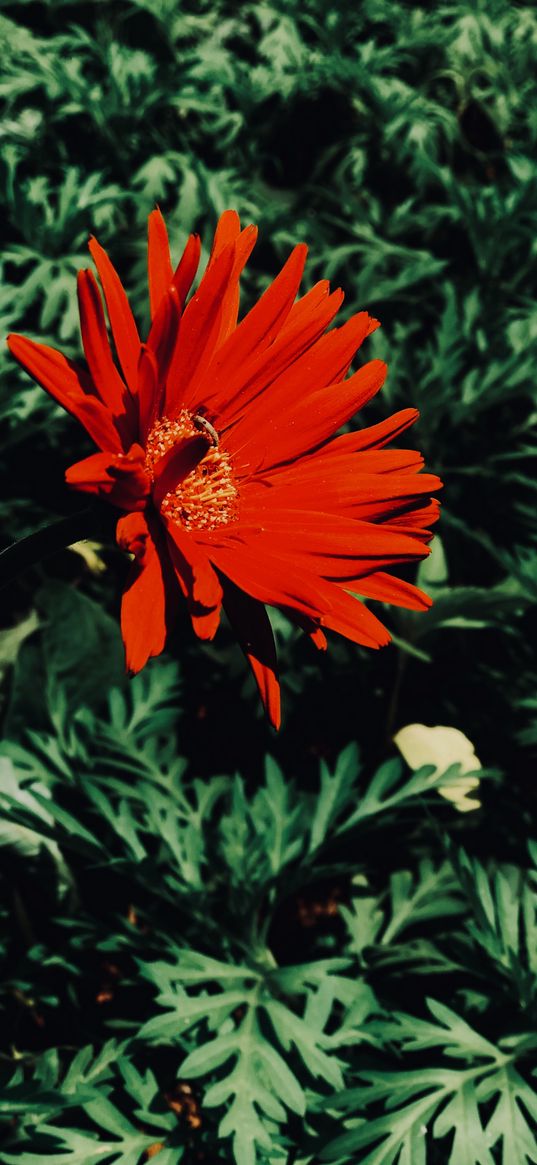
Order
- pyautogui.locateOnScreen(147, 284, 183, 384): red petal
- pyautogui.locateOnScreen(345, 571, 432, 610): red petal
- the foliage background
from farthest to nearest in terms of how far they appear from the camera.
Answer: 1. the foliage background
2. pyautogui.locateOnScreen(345, 571, 432, 610): red petal
3. pyautogui.locateOnScreen(147, 284, 183, 384): red petal

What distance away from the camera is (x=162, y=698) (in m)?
1.62

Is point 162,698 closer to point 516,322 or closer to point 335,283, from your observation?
point 516,322

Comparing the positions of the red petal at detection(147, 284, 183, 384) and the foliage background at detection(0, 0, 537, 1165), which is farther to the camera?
the foliage background at detection(0, 0, 537, 1165)

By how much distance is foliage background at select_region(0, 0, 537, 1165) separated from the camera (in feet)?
4.26

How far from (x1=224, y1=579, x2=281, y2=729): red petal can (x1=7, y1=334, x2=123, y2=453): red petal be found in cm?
17

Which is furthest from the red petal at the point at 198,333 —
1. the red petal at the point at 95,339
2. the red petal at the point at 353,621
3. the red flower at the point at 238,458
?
the red petal at the point at 353,621

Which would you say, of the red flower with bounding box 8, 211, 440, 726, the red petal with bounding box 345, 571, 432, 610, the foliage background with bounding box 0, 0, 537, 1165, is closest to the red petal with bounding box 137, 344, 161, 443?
the red flower with bounding box 8, 211, 440, 726

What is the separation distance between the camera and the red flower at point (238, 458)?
2.69 ft

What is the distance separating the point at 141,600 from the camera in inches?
31.7

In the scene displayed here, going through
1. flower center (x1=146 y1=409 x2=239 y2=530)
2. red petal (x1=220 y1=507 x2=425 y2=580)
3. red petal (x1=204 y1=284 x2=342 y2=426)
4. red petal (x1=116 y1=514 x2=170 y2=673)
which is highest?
red petal (x1=116 y1=514 x2=170 y2=673)

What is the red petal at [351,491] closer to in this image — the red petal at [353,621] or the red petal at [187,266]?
the red petal at [353,621]

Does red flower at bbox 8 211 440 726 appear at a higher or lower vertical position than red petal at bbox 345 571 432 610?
higher

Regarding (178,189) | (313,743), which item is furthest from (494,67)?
(313,743)

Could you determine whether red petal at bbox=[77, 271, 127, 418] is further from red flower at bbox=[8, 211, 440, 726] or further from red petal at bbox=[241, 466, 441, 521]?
red petal at bbox=[241, 466, 441, 521]
